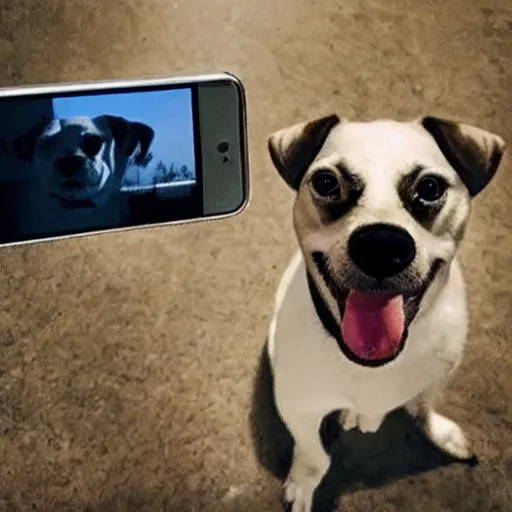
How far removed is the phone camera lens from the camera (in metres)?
1.04

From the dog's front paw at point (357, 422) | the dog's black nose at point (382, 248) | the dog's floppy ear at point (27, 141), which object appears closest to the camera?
the dog's black nose at point (382, 248)

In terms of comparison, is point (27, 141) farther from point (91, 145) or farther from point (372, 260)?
point (372, 260)

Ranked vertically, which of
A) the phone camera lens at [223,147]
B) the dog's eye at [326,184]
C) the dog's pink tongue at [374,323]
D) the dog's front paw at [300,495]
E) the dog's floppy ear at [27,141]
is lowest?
the dog's front paw at [300,495]

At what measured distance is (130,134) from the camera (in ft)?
3.31

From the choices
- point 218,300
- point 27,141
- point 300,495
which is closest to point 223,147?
point 27,141

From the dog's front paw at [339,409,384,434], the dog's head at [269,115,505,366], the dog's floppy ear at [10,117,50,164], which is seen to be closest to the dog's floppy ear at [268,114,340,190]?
the dog's head at [269,115,505,366]

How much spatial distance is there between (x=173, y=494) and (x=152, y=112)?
1.67 feet

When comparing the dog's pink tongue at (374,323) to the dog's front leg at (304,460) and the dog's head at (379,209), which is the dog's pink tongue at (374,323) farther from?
the dog's front leg at (304,460)

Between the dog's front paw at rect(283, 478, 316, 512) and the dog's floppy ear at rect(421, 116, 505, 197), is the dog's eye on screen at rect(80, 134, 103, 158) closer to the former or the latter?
the dog's floppy ear at rect(421, 116, 505, 197)

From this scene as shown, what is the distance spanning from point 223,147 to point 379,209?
237mm

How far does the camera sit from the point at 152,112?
1.01 meters

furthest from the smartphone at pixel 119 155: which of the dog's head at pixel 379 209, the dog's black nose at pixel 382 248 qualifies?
the dog's black nose at pixel 382 248

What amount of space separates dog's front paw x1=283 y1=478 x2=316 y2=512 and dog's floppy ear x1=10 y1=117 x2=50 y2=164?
1.72 feet

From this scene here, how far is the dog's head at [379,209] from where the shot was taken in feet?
2.87
